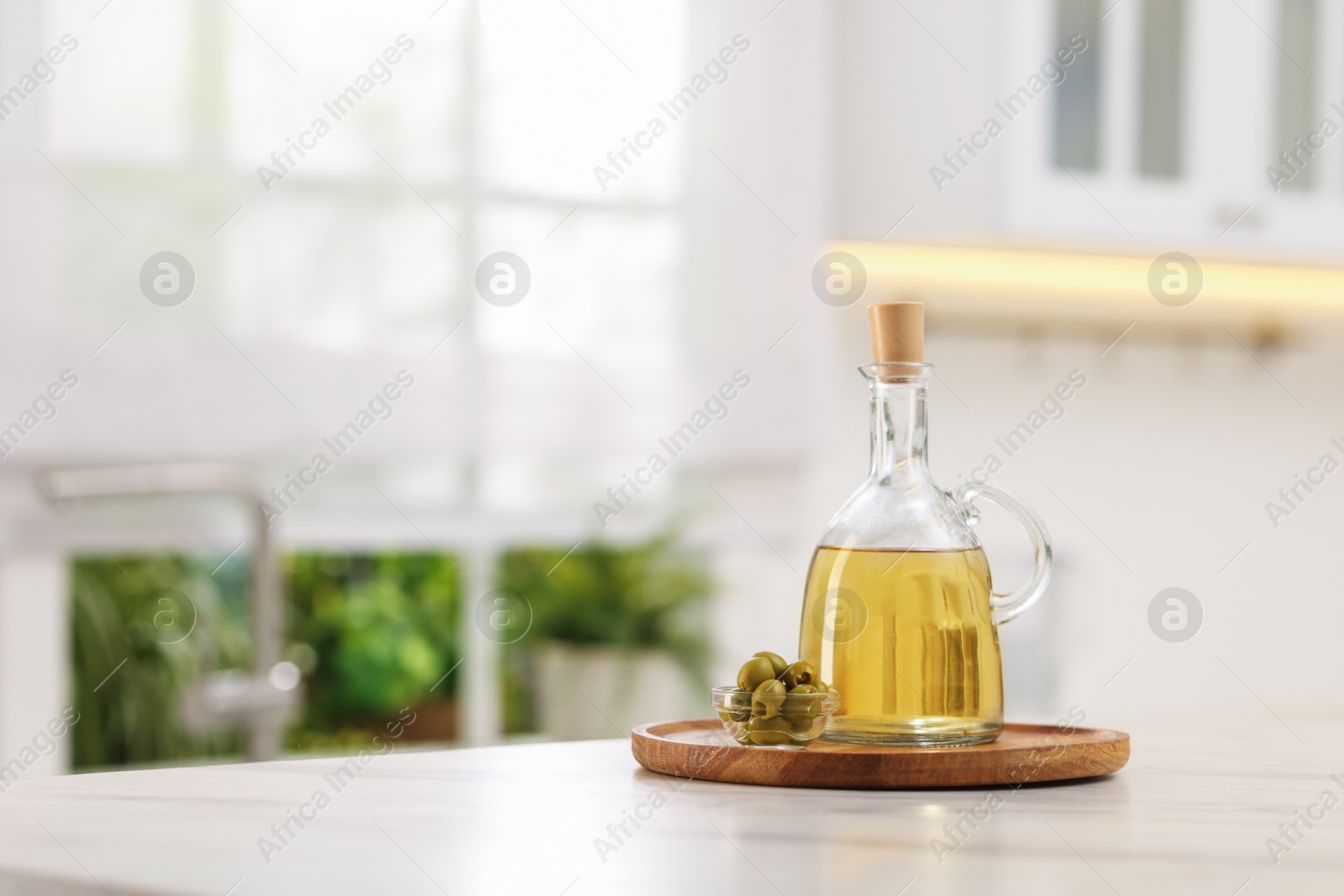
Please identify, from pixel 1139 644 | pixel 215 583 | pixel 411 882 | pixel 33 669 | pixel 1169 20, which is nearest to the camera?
pixel 411 882

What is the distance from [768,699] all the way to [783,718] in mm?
15

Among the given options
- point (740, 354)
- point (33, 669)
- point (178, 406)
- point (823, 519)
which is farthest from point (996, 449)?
point (33, 669)

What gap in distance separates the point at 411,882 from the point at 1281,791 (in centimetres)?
51

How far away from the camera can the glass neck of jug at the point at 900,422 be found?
2.88ft

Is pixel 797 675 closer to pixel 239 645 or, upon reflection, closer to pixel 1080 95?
pixel 1080 95

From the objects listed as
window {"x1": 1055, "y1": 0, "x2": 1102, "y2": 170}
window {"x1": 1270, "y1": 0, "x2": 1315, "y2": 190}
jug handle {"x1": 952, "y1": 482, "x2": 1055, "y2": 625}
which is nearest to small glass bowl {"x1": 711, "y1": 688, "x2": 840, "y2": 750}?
jug handle {"x1": 952, "y1": 482, "x2": 1055, "y2": 625}

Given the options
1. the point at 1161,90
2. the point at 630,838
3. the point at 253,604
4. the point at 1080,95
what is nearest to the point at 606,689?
the point at 253,604

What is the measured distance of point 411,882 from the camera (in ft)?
1.81

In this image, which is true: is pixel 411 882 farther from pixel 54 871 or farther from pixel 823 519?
pixel 823 519

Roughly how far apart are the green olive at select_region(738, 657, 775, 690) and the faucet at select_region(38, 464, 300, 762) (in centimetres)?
134

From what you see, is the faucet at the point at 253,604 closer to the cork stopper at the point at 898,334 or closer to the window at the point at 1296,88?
the cork stopper at the point at 898,334

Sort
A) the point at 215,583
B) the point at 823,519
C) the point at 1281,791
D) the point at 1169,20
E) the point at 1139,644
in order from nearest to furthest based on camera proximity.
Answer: the point at 1281,791 → the point at 1169,20 → the point at 823,519 → the point at 1139,644 → the point at 215,583

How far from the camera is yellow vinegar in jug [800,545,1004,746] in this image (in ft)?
2.76

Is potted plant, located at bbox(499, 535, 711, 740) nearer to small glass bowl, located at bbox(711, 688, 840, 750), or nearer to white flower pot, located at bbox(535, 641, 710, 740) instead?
white flower pot, located at bbox(535, 641, 710, 740)
